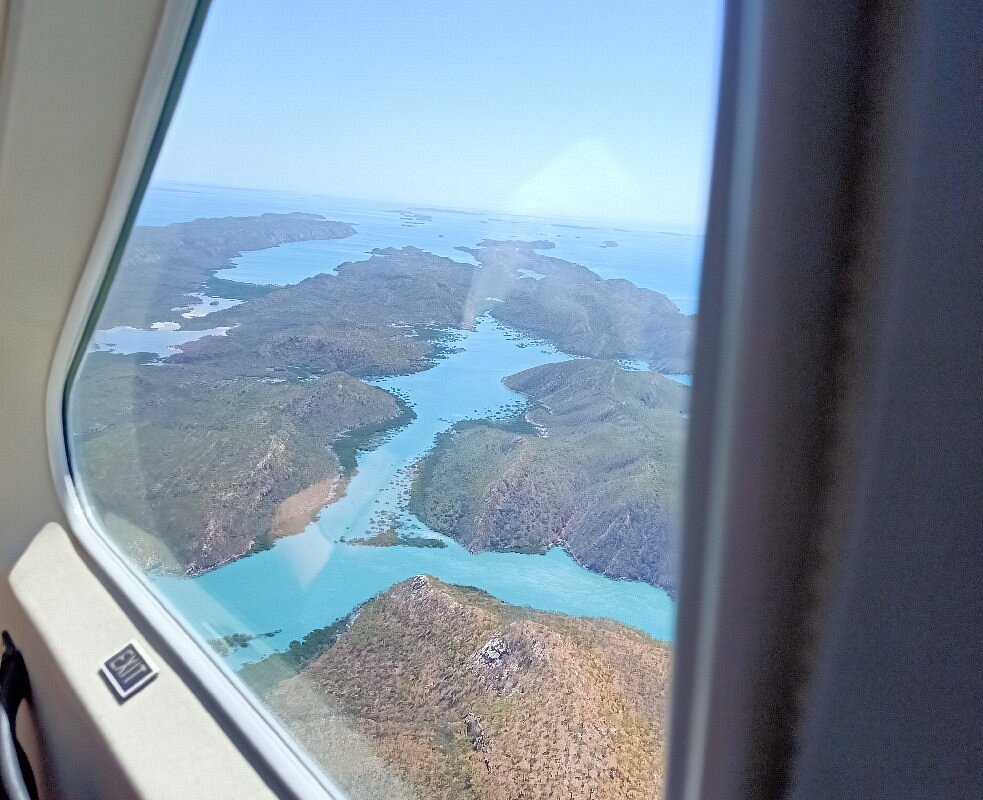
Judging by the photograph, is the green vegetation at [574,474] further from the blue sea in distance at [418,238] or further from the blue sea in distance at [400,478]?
the blue sea in distance at [418,238]

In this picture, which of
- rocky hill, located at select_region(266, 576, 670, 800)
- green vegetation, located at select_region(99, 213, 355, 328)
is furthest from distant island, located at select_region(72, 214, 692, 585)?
rocky hill, located at select_region(266, 576, 670, 800)

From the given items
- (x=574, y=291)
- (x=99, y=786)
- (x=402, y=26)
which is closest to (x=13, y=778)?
(x=99, y=786)

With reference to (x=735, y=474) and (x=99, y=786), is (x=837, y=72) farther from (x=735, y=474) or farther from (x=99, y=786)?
(x=99, y=786)

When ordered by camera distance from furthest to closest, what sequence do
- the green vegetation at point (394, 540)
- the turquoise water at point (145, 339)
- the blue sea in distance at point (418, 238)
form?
1. the turquoise water at point (145, 339)
2. the green vegetation at point (394, 540)
3. the blue sea in distance at point (418, 238)

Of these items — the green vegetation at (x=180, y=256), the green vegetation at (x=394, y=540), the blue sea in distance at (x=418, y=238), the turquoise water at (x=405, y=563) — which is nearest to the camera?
the blue sea in distance at (x=418, y=238)

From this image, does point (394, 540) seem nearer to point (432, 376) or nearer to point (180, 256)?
point (432, 376)

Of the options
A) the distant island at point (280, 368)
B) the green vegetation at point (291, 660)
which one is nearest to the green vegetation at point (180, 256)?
the distant island at point (280, 368)
